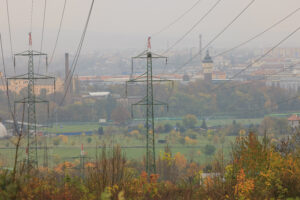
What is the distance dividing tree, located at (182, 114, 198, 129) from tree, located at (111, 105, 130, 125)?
697 cm

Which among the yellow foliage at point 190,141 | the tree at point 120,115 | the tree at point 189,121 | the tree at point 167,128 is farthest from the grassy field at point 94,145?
the tree at point 120,115

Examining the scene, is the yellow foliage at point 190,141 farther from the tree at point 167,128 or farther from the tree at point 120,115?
the tree at point 120,115

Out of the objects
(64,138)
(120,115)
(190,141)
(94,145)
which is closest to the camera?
(94,145)

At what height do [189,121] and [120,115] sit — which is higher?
[120,115]

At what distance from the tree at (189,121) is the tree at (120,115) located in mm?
6969

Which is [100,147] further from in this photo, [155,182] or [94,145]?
[155,182]

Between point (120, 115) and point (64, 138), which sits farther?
point (120, 115)

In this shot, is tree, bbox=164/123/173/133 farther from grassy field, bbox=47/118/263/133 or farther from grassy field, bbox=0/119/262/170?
grassy field, bbox=47/118/263/133

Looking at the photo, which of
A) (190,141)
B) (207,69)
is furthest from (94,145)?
(207,69)

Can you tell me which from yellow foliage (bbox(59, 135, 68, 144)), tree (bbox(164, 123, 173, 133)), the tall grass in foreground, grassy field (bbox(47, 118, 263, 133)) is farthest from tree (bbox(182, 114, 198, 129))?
the tall grass in foreground

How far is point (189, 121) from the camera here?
60500 millimetres

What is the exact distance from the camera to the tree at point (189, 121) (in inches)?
2382

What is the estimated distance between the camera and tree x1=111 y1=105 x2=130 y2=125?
62594 mm

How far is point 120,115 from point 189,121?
331 inches
